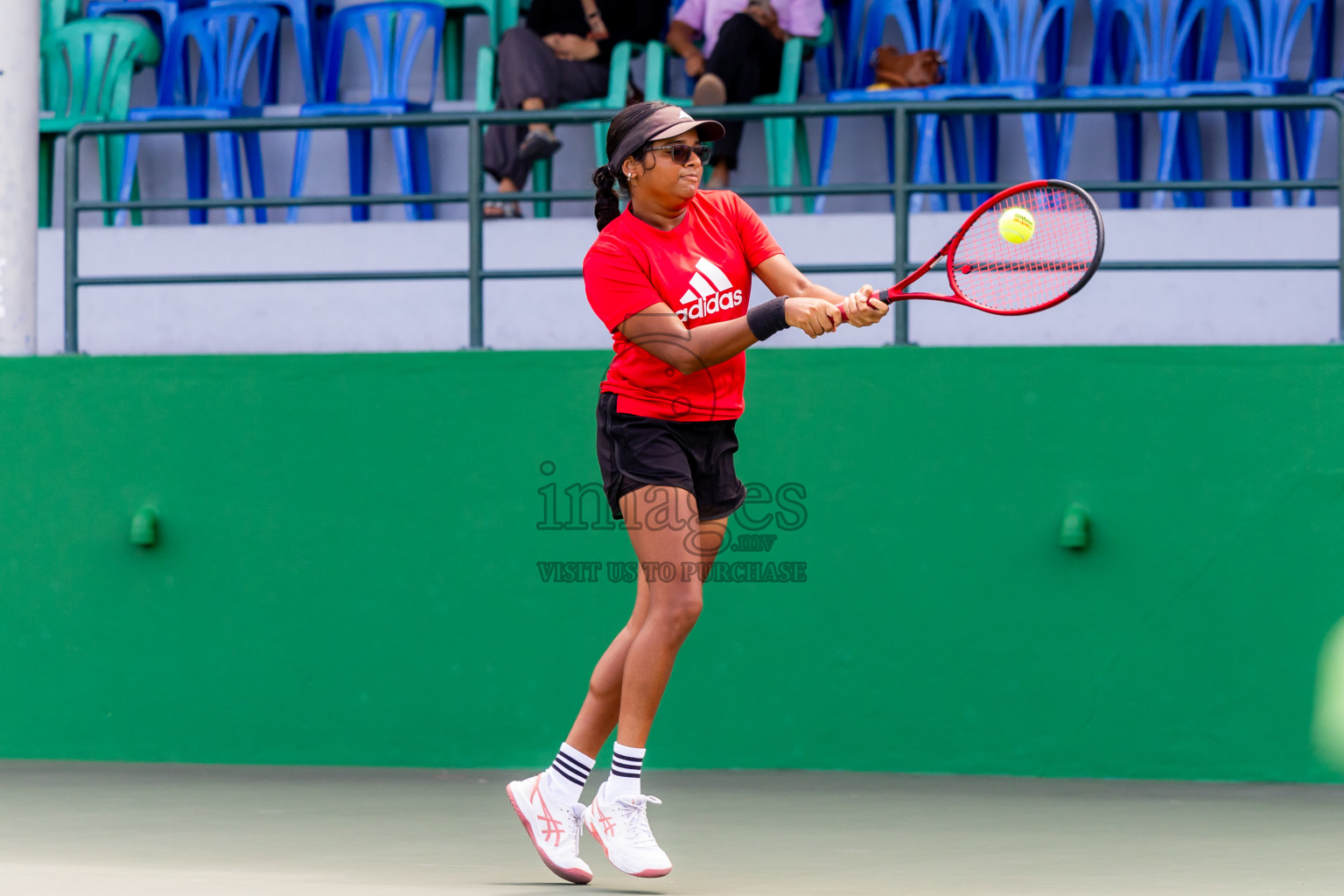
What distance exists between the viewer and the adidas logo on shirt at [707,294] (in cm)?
424

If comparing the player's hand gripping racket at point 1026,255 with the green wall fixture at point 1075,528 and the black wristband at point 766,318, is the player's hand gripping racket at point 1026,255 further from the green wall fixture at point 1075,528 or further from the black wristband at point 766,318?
the green wall fixture at point 1075,528

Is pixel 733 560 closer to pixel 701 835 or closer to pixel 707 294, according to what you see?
pixel 701 835

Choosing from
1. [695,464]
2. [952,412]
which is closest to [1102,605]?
[952,412]

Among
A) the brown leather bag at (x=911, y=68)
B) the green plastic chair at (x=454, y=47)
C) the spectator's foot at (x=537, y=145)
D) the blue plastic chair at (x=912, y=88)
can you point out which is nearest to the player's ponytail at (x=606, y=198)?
the spectator's foot at (x=537, y=145)

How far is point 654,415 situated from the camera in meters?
4.29

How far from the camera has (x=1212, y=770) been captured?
18.4 feet

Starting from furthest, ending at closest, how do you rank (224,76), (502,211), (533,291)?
(224,76), (502,211), (533,291)

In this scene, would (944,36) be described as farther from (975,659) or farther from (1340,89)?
(975,659)

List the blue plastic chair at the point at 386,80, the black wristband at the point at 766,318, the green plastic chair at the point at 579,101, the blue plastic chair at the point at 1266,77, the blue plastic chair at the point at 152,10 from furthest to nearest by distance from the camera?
the blue plastic chair at the point at 152,10 → the blue plastic chair at the point at 386,80 → the green plastic chair at the point at 579,101 → the blue plastic chair at the point at 1266,77 → the black wristband at the point at 766,318

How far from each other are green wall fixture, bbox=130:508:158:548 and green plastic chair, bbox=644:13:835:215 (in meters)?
3.25

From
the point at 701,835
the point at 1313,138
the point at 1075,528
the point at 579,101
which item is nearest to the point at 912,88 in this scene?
the point at 579,101

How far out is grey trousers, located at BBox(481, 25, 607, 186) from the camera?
26.0 feet

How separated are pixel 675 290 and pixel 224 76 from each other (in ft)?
18.0

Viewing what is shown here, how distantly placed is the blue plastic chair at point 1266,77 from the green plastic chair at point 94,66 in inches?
204
